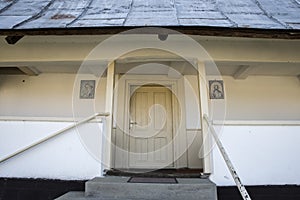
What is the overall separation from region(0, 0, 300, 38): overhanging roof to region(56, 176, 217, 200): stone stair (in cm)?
164

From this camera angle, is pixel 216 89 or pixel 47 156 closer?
pixel 47 156

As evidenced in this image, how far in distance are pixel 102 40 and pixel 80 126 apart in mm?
1252

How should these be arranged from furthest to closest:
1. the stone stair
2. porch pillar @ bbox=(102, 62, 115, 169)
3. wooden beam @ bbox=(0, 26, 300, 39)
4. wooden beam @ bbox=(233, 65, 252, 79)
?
1. wooden beam @ bbox=(233, 65, 252, 79)
2. porch pillar @ bbox=(102, 62, 115, 169)
3. wooden beam @ bbox=(0, 26, 300, 39)
4. the stone stair

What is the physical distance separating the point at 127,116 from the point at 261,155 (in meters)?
2.51

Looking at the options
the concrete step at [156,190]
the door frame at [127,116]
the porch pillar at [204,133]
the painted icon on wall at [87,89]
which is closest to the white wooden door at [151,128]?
the door frame at [127,116]

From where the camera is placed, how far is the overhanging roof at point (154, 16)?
9.23 ft

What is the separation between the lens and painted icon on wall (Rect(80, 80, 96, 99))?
4543 mm

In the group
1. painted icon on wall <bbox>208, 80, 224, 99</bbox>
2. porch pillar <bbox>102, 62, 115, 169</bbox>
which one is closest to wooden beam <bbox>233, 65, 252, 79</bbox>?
painted icon on wall <bbox>208, 80, 224, 99</bbox>

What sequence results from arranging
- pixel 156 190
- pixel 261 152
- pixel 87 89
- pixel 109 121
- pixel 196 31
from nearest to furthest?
pixel 156 190, pixel 196 31, pixel 261 152, pixel 109 121, pixel 87 89

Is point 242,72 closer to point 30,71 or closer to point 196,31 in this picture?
point 196,31

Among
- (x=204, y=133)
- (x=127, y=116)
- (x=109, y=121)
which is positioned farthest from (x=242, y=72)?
(x=109, y=121)

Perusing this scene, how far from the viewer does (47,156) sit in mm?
2953

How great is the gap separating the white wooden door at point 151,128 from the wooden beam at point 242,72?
1275 mm

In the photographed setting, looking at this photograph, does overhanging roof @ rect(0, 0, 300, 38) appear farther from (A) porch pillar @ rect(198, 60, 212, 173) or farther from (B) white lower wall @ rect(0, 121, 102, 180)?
(B) white lower wall @ rect(0, 121, 102, 180)
